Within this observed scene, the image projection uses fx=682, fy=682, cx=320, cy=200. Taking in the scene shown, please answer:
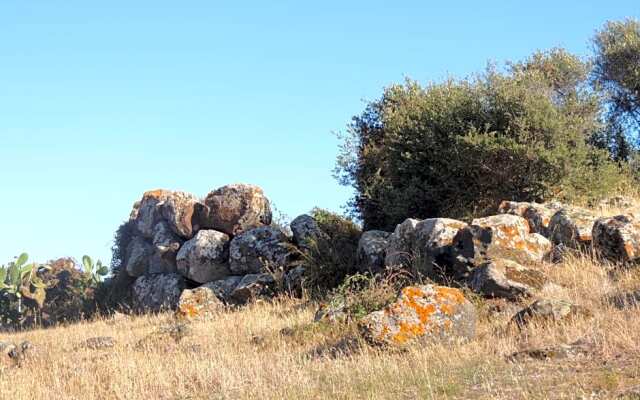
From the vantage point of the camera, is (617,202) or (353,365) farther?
(617,202)

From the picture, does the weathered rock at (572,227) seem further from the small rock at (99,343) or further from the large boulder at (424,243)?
the small rock at (99,343)

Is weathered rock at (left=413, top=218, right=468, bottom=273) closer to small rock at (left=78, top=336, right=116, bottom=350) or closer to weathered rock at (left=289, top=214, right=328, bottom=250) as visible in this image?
weathered rock at (left=289, top=214, right=328, bottom=250)

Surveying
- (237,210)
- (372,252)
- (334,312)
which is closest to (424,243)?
(372,252)

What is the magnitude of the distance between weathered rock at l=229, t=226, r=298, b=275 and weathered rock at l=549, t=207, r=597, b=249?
8.54 meters

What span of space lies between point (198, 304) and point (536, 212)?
387 inches

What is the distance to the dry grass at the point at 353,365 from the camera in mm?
7809

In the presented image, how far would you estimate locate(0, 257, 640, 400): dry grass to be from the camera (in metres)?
7.81

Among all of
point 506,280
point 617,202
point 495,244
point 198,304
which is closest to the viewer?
point 506,280

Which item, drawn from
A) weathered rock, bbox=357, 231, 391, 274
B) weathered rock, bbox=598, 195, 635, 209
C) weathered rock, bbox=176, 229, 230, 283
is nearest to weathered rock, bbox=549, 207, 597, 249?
weathered rock, bbox=357, 231, 391, 274

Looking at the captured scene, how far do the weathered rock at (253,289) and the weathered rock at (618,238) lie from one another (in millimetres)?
9434

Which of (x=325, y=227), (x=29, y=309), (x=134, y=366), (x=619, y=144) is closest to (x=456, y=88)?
(x=325, y=227)

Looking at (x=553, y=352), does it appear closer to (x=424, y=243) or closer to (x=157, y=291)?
(x=424, y=243)

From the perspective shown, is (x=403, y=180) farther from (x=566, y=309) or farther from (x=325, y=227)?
(x=566, y=309)

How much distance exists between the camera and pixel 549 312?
33.9 feet
